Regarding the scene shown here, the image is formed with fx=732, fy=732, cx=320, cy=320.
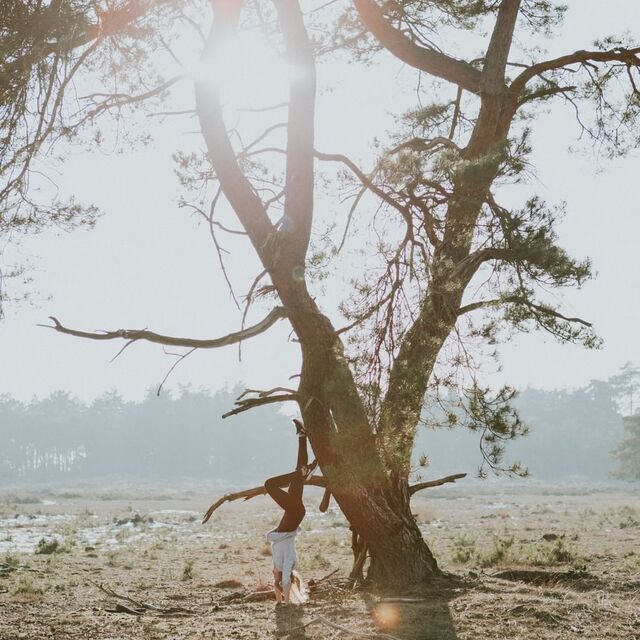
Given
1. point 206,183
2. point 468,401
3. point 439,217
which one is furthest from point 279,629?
point 206,183

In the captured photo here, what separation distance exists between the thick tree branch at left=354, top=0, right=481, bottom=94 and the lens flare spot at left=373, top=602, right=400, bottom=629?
6353 mm

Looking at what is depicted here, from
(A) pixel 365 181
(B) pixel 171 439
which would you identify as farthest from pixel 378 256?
(B) pixel 171 439

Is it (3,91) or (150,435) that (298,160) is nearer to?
(3,91)

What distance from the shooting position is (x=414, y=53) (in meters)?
9.66

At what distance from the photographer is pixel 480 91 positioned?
919cm

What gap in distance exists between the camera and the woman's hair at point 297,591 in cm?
768

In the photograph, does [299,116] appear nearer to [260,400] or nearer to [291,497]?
[260,400]

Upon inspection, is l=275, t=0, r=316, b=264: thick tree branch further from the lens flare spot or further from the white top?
the lens flare spot

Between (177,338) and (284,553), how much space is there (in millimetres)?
2506

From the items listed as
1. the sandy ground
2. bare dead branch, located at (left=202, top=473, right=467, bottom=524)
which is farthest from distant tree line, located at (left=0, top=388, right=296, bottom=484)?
bare dead branch, located at (left=202, top=473, right=467, bottom=524)

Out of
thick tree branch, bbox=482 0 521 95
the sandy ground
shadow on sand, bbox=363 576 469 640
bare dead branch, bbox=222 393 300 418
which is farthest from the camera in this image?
thick tree branch, bbox=482 0 521 95

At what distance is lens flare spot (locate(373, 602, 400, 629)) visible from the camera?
626 cm

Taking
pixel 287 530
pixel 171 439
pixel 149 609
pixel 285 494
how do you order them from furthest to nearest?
pixel 171 439 → pixel 149 609 → pixel 285 494 → pixel 287 530

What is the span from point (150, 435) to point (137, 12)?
3633 inches
